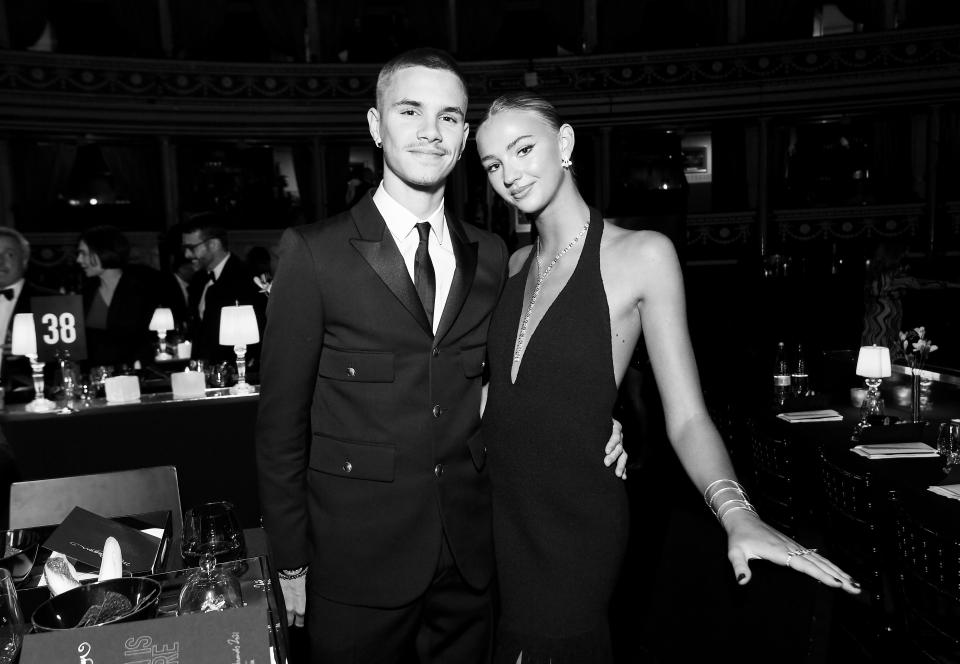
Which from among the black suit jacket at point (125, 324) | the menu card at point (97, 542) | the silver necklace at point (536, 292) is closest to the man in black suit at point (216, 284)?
the black suit jacket at point (125, 324)

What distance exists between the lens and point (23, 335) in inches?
172

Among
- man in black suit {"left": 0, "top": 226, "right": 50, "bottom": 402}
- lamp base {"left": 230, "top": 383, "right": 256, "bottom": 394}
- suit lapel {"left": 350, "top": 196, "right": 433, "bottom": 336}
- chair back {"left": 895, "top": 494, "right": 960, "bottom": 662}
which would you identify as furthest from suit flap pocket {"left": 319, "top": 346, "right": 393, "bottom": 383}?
man in black suit {"left": 0, "top": 226, "right": 50, "bottom": 402}

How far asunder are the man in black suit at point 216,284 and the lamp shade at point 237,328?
66cm

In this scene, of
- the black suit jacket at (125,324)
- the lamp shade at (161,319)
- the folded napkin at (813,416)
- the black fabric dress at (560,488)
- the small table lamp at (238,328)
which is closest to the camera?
the black fabric dress at (560,488)

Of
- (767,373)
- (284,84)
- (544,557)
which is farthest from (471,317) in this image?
(284,84)

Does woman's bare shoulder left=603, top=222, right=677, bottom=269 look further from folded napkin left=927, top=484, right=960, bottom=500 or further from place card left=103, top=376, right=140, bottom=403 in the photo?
place card left=103, top=376, right=140, bottom=403

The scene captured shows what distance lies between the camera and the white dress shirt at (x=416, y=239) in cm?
179

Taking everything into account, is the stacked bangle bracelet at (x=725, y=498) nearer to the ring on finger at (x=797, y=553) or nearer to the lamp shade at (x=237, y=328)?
the ring on finger at (x=797, y=553)

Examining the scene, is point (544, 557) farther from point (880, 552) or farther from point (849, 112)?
point (849, 112)

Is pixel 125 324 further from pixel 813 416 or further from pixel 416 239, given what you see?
pixel 813 416

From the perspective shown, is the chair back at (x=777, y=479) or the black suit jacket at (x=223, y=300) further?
the black suit jacket at (x=223, y=300)

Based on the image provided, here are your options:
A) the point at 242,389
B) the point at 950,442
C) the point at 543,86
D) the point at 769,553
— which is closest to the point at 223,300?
the point at 242,389

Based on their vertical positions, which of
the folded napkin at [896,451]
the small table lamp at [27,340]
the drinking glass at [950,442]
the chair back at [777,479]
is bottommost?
the chair back at [777,479]

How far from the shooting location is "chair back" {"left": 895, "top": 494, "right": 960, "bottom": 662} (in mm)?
2465
